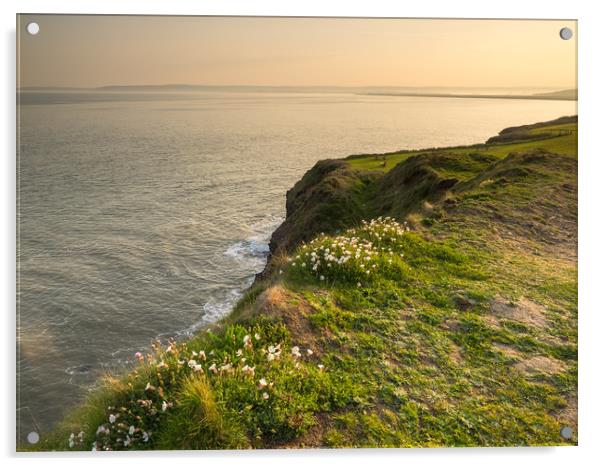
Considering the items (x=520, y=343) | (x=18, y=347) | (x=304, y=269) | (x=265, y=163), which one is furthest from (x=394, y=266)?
(x=18, y=347)

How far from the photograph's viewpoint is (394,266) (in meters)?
8.87

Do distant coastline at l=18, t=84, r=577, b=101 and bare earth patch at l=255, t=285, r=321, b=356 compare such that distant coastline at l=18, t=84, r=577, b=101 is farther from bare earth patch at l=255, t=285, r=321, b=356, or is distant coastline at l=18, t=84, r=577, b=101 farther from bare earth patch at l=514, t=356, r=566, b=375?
bare earth patch at l=514, t=356, r=566, b=375

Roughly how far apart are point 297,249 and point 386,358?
12.9 feet

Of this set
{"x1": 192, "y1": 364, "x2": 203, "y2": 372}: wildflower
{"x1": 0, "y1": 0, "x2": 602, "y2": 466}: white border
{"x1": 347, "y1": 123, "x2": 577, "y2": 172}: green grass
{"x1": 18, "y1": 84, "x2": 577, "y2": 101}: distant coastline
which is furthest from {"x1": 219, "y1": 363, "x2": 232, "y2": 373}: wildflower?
{"x1": 347, "y1": 123, "x2": 577, "y2": 172}: green grass

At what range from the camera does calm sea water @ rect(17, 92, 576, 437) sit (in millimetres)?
8680

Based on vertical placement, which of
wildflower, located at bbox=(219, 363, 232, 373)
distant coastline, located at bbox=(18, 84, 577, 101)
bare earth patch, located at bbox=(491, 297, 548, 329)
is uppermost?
distant coastline, located at bbox=(18, 84, 577, 101)

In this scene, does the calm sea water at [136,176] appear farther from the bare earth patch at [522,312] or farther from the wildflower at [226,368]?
the wildflower at [226,368]

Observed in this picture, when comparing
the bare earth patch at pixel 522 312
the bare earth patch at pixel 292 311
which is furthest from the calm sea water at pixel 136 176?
the bare earth patch at pixel 292 311

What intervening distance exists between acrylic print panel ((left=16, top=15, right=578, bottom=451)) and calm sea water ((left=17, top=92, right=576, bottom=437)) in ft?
0.14

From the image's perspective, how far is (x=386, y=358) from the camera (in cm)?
688

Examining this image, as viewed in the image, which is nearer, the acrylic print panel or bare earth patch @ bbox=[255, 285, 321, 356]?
the acrylic print panel

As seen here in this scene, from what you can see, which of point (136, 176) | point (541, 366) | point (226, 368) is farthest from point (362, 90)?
point (226, 368)
